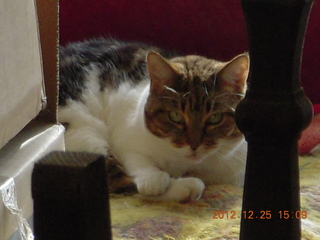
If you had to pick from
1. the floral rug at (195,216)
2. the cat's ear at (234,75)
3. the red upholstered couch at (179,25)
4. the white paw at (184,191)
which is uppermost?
the red upholstered couch at (179,25)

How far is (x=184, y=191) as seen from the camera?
98 cm

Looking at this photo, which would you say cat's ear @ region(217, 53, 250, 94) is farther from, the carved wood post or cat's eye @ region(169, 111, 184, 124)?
the carved wood post

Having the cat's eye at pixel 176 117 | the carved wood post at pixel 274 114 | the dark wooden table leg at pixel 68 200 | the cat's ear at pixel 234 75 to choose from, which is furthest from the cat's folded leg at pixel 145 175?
the dark wooden table leg at pixel 68 200

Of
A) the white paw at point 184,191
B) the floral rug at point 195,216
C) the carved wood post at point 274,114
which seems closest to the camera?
the carved wood post at point 274,114

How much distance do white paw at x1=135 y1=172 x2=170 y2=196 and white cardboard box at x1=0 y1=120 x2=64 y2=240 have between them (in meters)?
0.28

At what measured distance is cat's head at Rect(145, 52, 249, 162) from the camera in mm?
1077

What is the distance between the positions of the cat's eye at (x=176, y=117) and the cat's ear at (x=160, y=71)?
0.07m

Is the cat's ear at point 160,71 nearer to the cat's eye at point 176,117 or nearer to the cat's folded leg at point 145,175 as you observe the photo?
the cat's eye at point 176,117

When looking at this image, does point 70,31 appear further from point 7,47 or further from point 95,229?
point 95,229

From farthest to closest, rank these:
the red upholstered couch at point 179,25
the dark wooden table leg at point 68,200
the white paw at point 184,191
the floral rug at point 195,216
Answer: the red upholstered couch at point 179,25 → the white paw at point 184,191 → the floral rug at point 195,216 → the dark wooden table leg at point 68,200

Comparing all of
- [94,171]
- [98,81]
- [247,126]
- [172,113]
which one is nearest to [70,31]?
[98,81]

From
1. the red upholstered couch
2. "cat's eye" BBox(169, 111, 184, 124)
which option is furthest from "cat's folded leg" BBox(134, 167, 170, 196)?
the red upholstered couch

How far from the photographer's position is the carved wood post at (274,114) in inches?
16.1

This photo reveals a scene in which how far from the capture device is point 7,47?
1.97 feet
